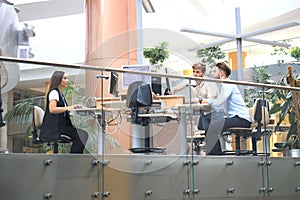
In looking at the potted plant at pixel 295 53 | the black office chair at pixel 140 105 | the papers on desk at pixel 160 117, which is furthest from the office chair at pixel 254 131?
the potted plant at pixel 295 53

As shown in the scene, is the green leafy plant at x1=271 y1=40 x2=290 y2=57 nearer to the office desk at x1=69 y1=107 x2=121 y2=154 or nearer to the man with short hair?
the man with short hair

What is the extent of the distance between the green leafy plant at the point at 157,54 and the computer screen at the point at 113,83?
1.89 ft

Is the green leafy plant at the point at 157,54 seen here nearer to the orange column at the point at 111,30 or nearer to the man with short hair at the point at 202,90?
the man with short hair at the point at 202,90

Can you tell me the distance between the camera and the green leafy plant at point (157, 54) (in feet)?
Answer: 19.0

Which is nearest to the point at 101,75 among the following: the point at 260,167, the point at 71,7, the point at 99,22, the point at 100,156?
the point at 100,156

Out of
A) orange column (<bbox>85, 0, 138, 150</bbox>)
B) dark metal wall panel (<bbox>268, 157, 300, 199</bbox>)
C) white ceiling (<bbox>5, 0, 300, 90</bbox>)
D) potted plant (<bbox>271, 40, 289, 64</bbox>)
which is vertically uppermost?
white ceiling (<bbox>5, 0, 300, 90</bbox>)

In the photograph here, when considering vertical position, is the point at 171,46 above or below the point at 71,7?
below

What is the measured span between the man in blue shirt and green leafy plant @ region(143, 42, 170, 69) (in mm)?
574

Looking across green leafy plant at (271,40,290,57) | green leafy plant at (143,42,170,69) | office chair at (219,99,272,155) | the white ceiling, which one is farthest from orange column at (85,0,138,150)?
green leafy plant at (271,40,290,57)

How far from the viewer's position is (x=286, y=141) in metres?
6.63

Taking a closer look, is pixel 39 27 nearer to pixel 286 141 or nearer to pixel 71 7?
pixel 71 7

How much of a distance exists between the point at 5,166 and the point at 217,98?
2.29m

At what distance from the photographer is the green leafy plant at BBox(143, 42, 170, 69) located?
5.80 metres

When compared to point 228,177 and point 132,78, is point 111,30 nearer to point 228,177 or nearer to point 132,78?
point 132,78
